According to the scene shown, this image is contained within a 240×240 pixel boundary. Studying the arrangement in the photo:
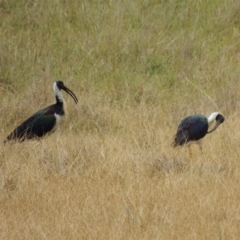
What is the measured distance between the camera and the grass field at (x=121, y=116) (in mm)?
6750

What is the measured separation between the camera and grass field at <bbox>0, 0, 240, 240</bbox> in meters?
6.75

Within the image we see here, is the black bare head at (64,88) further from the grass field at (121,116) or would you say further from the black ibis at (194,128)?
the black ibis at (194,128)

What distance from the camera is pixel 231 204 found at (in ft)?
22.8

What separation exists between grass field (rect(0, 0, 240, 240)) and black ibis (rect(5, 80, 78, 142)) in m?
0.19

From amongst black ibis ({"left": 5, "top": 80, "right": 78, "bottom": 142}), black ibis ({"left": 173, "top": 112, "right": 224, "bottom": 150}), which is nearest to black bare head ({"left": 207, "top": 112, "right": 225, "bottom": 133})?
black ibis ({"left": 173, "top": 112, "right": 224, "bottom": 150})

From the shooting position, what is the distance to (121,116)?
982 cm

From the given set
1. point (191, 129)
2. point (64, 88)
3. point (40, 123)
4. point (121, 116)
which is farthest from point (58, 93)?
point (191, 129)

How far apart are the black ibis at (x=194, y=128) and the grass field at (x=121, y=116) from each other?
0.32 feet

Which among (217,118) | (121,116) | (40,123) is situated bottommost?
(217,118)

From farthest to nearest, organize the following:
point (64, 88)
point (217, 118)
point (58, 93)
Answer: point (64, 88) → point (58, 93) → point (217, 118)

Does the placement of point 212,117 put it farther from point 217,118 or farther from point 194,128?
point 194,128

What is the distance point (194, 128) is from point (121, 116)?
1.17m

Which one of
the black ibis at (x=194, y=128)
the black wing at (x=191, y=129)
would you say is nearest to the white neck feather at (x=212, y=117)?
the black ibis at (x=194, y=128)

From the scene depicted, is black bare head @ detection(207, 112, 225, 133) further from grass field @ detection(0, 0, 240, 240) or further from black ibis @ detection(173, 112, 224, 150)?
grass field @ detection(0, 0, 240, 240)
